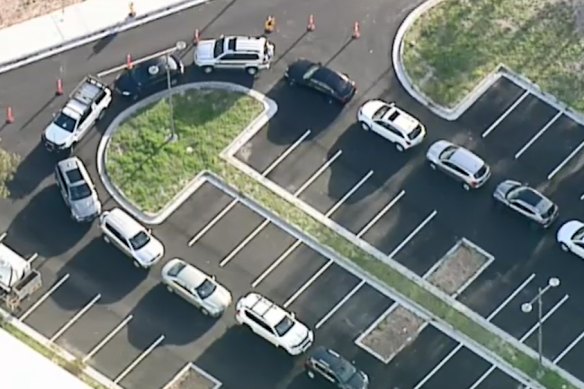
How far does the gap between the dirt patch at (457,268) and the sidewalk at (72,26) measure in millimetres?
22391

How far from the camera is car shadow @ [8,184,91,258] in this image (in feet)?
313

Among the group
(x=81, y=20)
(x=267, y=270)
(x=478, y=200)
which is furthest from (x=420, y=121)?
(x=81, y=20)

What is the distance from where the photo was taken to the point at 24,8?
347 feet

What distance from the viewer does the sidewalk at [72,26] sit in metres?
104

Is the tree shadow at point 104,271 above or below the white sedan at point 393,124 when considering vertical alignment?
below

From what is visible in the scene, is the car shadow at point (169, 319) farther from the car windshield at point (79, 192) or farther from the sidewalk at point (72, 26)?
the sidewalk at point (72, 26)

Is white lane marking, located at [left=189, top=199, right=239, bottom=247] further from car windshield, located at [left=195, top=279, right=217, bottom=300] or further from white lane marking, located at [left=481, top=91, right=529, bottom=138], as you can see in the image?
white lane marking, located at [left=481, top=91, right=529, bottom=138]

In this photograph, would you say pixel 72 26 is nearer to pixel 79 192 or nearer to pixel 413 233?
pixel 79 192

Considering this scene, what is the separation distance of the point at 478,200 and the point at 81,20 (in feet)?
83.0

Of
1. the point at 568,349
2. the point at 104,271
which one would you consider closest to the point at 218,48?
the point at 104,271

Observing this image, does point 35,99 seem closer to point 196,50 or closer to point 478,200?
point 196,50

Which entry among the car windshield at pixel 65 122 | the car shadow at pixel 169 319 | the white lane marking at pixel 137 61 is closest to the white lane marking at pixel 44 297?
the car shadow at pixel 169 319

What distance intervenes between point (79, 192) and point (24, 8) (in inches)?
596

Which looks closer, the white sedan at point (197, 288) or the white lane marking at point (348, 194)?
the white sedan at point (197, 288)
